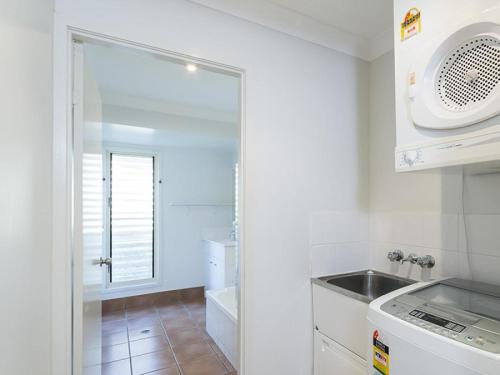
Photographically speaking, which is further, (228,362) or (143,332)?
(143,332)

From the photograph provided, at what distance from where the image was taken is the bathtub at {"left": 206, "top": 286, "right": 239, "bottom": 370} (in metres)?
2.31

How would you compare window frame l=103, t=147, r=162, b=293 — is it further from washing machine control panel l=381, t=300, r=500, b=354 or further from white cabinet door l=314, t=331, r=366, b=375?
washing machine control panel l=381, t=300, r=500, b=354

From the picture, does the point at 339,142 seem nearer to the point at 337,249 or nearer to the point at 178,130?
the point at 337,249

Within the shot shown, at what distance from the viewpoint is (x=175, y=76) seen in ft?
7.72

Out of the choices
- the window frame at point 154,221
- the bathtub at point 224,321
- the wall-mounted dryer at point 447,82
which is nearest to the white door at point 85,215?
the bathtub at point 224,321

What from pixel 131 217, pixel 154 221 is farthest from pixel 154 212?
pixel 131 217

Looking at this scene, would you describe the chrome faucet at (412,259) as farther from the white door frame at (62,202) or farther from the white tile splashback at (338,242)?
the white door frame at (62,202)

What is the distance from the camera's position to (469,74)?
35.6 inches

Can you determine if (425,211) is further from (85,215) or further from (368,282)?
(85,215)

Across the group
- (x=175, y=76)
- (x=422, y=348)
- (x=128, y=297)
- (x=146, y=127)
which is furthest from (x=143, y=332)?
(x=422, y=348)

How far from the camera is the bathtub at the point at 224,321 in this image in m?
2.31

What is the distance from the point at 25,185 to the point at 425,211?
1.96m

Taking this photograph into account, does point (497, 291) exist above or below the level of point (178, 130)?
below

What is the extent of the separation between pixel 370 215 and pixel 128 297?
10.8 feet
